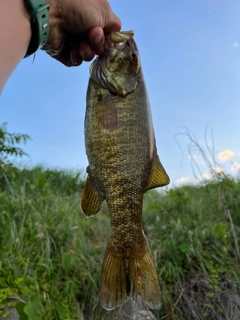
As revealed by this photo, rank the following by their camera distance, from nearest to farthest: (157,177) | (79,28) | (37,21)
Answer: (37,21), (157,177), (79,28)

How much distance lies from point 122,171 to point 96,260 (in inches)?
102

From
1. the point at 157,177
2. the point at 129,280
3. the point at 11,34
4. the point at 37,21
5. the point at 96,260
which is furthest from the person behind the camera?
the point at 96,260

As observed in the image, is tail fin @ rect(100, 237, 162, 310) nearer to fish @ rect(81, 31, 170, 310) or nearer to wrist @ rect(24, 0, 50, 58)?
fish @ rect(81, 31, 170, 310)

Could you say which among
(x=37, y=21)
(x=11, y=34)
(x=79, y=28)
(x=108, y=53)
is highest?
(x=79, y=28)

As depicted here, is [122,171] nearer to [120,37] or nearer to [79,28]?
[120,37]

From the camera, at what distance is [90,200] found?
1.74 m

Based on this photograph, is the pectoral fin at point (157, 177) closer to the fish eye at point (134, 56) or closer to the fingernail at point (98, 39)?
the fish eye at point (134, 56)

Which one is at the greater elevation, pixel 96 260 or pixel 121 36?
pixel 121 36

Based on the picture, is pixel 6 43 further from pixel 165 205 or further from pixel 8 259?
pixel 165 205

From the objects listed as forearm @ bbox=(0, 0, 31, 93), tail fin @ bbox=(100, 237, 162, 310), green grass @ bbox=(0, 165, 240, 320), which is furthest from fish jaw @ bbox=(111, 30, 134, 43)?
green grass @ bbox=(0, 165, 240, 320)

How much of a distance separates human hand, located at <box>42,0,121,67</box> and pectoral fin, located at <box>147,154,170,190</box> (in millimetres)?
640

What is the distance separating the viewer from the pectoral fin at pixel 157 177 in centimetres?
173

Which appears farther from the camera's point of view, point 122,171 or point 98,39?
point 98,39

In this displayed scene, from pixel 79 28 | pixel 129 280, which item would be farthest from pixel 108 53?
pixel 129 280
